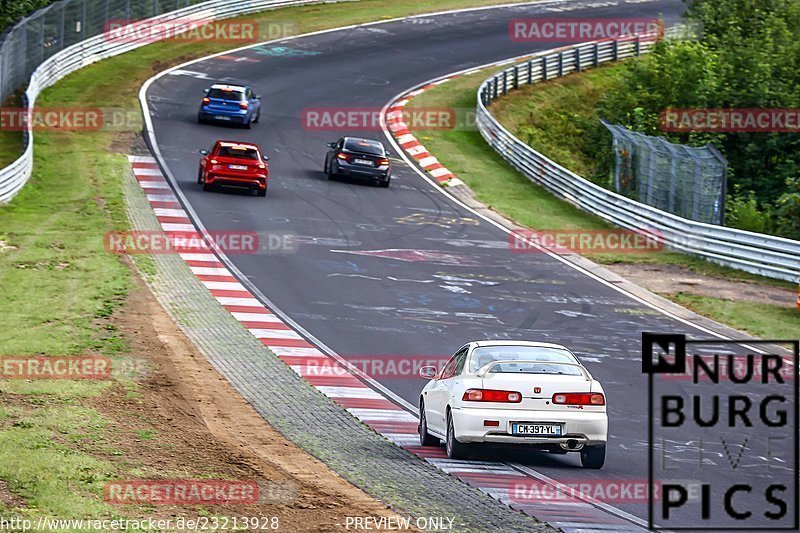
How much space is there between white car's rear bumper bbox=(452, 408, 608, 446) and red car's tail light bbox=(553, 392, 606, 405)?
0.34ft

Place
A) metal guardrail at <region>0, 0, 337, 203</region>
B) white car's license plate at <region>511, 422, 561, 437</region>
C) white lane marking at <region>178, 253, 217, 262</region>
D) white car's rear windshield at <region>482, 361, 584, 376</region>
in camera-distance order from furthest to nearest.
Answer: metal guardrail at <region>0, 0, 337, 203</region> < white lane marking at <region>178, 253, 217, 262</region> < white car's rear windshield at <region>482, 361, 584, 376</region> < white car's license plate at <region>511, 422, 561, 437</region>

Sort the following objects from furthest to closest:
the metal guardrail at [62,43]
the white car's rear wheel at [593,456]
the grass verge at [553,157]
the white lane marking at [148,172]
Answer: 1. the metal guardrail at [62,43]
2. the white lane marking at [148,172]
3. the grass verge at [553,157]
4. the white car's rear wheel at [593,456]

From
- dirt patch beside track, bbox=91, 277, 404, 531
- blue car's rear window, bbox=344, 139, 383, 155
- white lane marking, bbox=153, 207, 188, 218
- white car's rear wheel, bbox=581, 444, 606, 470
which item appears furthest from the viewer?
blue car's rear window, bbox=344, 139, 383, 155

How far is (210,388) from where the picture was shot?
677 inches

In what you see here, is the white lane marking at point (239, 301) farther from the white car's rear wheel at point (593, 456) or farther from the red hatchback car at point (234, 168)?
the white car's rear wheel at point (593, 456)

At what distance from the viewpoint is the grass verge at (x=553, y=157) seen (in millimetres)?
25734

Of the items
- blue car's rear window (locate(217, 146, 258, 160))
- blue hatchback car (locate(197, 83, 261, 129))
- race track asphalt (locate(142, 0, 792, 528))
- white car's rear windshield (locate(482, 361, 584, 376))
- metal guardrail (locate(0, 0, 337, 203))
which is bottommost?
race track asphalt (locate(142, 0, 792, 528))

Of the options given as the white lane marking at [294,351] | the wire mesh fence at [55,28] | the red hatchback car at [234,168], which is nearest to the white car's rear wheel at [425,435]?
→ the white lane marking at [294,351]

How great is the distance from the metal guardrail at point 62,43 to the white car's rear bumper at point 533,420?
21.9 m

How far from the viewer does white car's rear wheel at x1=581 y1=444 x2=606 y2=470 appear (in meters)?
13.5

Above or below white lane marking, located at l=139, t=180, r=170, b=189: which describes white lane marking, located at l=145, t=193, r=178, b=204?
below

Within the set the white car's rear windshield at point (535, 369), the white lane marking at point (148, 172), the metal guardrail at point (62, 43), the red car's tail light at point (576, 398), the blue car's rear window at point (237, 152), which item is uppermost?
the metal guardrail at point (62, 43)

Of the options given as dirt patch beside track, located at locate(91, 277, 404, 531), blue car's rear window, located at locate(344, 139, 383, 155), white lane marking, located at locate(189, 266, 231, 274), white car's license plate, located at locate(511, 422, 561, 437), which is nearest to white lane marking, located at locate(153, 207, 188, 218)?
white lane marking, located at locate(189, 266, 231, 274)

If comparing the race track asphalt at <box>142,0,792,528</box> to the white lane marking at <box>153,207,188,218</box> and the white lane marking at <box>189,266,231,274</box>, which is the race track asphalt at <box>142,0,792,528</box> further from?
the white lane marking at <box>153,207,188,218</box>
